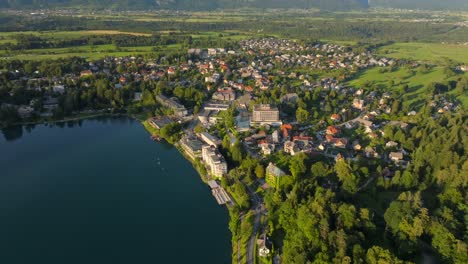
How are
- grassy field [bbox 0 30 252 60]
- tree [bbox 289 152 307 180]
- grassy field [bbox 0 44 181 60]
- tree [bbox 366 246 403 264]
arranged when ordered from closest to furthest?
tree [bbox 366 246 403 264] < tree [bbox 289 152 307 180] < grassy field [bbox 0 44 181 60] < grassy field [bbox 0 30 252 60]

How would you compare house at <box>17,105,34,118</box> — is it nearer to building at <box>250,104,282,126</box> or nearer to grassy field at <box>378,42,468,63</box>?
building at <box>250,104,282,126</box>

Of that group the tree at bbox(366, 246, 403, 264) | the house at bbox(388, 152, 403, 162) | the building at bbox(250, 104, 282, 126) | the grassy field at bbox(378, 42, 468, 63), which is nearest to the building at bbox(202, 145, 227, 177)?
the building at bbox(250, 104, 282, 126)

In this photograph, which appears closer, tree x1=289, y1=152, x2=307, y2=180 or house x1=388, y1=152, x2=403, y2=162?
tree x1=289, y1=152, x2=307, y2=180

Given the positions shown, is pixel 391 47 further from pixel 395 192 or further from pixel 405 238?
pixel 405 238

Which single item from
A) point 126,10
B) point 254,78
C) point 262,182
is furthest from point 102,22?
point 262,182

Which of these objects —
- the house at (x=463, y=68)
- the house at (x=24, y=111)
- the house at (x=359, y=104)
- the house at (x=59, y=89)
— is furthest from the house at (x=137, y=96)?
the house at (x=463, y=68)

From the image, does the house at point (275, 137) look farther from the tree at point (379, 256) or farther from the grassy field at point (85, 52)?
the grassy field at point (85, 52)

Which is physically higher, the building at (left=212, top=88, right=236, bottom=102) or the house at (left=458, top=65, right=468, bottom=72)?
the house at (left=458, top=65, right=468, bottom=72)
